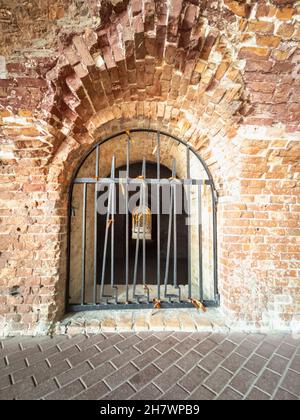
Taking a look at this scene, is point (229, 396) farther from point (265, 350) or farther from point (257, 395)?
point (265, 350)

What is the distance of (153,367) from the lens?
52.4 inches

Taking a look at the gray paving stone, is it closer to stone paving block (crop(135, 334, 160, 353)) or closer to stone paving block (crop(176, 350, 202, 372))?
stone paving block (crop(176, 350, 202, 372))

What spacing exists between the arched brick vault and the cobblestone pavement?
0.29 m

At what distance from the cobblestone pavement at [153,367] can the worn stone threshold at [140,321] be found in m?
0.07

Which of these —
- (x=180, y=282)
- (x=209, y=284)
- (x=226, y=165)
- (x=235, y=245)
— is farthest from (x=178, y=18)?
(x=180, y=282)

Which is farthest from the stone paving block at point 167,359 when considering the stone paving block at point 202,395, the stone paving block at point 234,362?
the stone paving block at point 234,362

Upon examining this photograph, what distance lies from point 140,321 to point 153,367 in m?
0.52

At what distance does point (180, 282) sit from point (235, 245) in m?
1.83

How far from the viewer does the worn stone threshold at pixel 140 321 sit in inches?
68.8

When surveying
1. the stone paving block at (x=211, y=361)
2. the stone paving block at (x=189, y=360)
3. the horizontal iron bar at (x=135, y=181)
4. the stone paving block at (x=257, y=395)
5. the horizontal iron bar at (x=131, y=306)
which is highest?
the horizontal iron bar at (x=135, y=181)

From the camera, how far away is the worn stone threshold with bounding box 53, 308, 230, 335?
1747 mm

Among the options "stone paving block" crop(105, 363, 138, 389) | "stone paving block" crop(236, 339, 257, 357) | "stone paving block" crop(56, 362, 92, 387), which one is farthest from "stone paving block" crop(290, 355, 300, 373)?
"stone paving block" crop(56, 362, 92, 387)

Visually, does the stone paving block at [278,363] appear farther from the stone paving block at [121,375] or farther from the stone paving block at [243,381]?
the stone paving block at [121,375]
